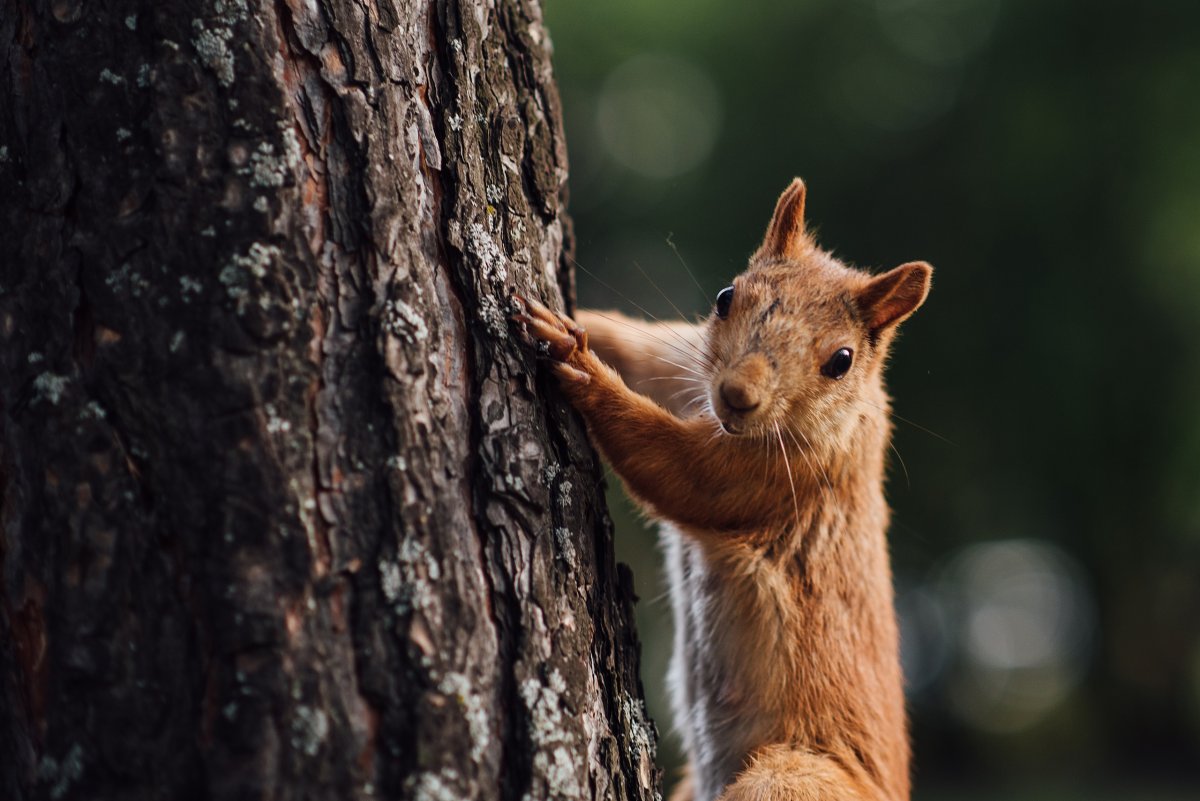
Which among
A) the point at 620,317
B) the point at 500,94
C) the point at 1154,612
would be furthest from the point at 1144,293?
the point at 500,94

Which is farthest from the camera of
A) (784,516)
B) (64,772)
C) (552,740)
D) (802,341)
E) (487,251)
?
(784,516)

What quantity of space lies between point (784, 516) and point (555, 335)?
121cm

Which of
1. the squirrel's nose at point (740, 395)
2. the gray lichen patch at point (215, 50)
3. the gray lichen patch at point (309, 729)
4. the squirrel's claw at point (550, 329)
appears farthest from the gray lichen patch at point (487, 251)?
the gray lichen patch at point (309, 729)

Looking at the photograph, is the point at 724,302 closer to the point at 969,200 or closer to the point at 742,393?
the point at 742,393

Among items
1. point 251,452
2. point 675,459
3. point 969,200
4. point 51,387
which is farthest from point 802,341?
point 969,200

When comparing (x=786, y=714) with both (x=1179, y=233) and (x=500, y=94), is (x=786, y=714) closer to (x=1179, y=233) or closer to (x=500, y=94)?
(x=500, y=94)

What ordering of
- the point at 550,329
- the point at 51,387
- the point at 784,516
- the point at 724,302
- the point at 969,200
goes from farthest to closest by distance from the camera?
1. the point at 969,200
2. the point at 784,516
3. the point at 724,302
4. the point at 550,329
5. the point at 51,387

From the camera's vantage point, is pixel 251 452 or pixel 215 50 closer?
pixel 251 452

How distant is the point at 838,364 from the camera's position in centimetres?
301

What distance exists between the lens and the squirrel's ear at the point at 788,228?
10.9ft

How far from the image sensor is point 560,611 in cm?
204

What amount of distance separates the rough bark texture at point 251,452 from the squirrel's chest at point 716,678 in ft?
3.79

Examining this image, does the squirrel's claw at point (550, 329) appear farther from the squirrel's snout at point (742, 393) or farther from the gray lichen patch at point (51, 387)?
the gray lichen patch at point (51, 387)

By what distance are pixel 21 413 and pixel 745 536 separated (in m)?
2.04
